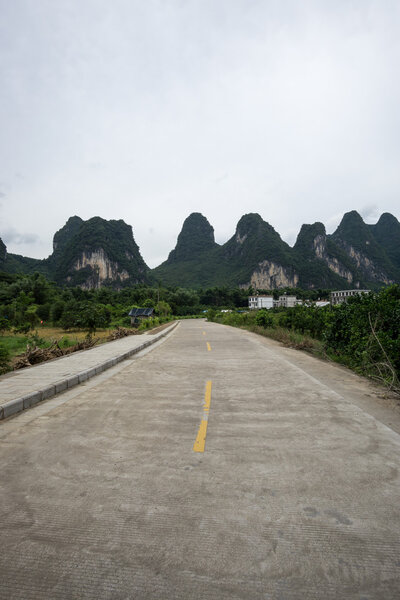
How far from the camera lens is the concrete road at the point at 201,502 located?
1.79m

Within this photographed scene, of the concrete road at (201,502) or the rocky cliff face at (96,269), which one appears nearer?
the concrete road at (201,502)

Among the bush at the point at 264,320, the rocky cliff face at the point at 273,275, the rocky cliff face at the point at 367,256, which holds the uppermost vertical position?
the rocky cliff face at the point at 367,256

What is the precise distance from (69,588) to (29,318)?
3165 centimetres

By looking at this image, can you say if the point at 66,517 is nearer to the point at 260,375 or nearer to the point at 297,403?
the point at 297,403

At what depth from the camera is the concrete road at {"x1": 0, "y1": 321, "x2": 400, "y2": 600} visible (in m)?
1.79

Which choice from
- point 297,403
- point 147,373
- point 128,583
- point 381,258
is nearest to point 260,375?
point 297,403

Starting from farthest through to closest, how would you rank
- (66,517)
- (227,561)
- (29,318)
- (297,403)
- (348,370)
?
(29,318) < (348,370) < (297,403) < (66,517) < (227,561)

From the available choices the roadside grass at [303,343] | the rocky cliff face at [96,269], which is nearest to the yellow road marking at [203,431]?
the roadside grass at [303,343]

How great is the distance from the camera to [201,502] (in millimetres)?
2486

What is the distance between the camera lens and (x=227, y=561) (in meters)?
1.90

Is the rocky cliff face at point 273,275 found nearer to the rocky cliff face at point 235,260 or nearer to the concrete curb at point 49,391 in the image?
the rocky cliff face at point 235,260

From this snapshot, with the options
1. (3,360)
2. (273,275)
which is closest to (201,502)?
(3,360)

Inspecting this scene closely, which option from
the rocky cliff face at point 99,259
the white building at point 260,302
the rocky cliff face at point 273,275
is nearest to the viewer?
the white building at point 260,302

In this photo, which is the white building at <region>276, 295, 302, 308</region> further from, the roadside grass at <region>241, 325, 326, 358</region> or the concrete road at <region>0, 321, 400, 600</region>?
the concrete road at <region>0, 321, 400, 600</region>
